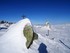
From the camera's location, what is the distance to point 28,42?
10.1m

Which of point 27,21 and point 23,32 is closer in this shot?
point 23,32

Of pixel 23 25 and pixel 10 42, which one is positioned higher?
pixel 23 25

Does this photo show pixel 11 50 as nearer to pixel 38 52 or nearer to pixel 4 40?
pixel 4 40

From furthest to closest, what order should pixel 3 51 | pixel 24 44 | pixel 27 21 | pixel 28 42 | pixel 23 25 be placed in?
pixel 27 21 → pixel 23 25 → pixel 28 42 → pixel 24 44 → pixel 3 51

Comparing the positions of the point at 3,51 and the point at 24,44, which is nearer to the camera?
the point at 3,51

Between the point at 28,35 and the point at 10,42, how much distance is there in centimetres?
228

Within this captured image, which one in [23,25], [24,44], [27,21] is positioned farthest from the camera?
[27,21]

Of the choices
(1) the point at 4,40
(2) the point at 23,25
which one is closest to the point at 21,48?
(1) the point at 4,40

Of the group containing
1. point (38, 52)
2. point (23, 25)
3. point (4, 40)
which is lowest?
point (38, 52)

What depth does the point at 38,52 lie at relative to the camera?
9.84 meters

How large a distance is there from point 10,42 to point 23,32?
1.77 meters

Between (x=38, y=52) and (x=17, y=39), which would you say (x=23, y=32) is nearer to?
(x=17, y=39)

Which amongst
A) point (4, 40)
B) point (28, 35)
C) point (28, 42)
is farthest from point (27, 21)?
point (4, 40)

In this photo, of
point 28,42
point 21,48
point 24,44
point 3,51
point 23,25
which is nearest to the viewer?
point 3,51
